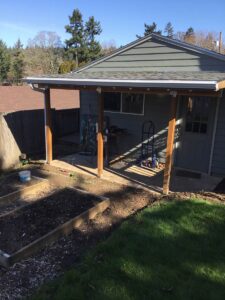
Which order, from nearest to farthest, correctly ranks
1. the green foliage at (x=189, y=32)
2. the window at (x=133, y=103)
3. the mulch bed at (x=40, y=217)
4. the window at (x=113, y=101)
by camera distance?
the mulch bed at (x=40, y=217), the window at (x=133, y=103), the window at (x=113, y=101), the green foliage at (x=189, y=32)

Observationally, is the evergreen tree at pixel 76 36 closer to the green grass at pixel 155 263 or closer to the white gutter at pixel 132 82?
the white gutter at pixel 132 82

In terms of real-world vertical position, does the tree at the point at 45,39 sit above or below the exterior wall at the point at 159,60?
above

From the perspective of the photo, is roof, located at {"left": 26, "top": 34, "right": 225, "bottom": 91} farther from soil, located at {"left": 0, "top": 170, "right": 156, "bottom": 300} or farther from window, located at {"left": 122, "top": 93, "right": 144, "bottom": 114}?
soil, located at {"left": 0, "top": 170, "right": 156, "bottom": 300}

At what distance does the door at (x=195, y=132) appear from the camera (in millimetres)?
6914

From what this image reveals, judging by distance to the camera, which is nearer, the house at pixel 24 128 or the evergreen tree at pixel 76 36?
the house at pixel 24 128

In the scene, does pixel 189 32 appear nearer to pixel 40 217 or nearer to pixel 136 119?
pixel 136 119

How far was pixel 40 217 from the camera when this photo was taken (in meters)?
4.59

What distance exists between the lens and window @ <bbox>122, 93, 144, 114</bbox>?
7.86 m

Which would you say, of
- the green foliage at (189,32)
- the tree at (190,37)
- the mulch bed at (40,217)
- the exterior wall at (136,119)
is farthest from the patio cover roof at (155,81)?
the green foliage at (189,32)

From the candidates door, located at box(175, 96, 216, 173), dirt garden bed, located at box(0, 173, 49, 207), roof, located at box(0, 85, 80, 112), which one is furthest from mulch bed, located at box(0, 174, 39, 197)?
roof, located at box(0, 85, 80, 112)

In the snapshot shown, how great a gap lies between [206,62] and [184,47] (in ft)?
2.28

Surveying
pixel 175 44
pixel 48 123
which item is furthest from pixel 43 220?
pixel 175 44

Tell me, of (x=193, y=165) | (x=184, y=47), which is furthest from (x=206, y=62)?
(x=193, y=165)

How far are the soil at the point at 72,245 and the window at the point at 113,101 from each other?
287 centimetres
